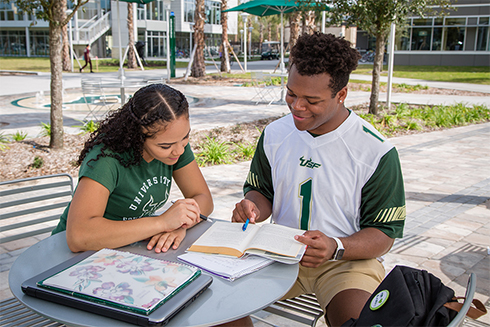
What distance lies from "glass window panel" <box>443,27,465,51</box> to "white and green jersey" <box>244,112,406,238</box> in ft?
109

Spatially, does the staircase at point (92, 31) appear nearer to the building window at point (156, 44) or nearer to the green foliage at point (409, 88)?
the building window at point (156, 44)

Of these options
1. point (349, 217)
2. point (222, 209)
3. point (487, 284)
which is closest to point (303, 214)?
point (349, 217)

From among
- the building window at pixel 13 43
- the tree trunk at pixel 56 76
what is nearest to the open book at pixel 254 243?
the tree trunk at pixel 56 76

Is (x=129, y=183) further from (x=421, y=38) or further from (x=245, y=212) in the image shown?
(x=421, y=38)

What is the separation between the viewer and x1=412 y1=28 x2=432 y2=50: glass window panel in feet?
103

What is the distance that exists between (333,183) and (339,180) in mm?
34

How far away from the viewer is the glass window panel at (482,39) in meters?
29.7

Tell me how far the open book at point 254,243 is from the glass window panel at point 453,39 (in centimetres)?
3363

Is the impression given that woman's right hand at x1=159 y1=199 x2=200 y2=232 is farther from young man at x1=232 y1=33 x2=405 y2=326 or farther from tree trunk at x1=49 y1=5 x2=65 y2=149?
tree trunk at x1=49 y1=5 x2=65 y2=149

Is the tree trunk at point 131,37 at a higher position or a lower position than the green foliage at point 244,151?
higher

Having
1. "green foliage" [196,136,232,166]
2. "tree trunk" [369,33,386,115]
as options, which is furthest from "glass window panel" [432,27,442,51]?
"green foliage" [196,136,232,166]

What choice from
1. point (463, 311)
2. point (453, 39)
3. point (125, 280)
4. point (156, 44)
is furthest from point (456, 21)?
point (125, 280)

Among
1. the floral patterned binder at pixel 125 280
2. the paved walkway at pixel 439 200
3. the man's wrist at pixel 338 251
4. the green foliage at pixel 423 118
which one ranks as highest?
the floral patterned binder at pixel 125 280

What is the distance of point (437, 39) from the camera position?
31.3 meters
